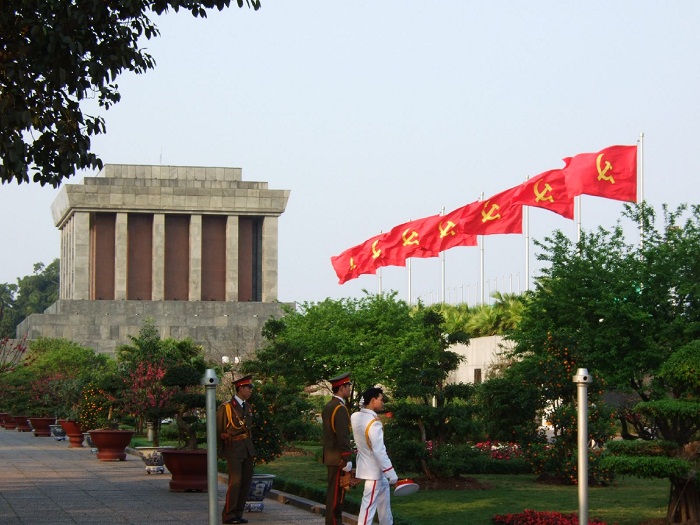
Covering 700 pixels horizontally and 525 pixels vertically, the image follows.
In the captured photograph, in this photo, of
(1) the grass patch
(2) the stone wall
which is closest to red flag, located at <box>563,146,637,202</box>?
(1) the grass patch

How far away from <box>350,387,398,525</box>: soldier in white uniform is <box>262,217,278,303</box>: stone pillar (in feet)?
231

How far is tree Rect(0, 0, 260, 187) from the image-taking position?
1122 centimetres

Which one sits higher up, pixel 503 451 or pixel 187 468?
pixel 187 468

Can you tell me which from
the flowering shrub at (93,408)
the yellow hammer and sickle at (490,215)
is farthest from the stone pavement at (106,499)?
the yellow hammer and sickle at (490,215)

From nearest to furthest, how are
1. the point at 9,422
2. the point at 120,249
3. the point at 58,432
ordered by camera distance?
the point at 58,432
the point at 9,422
the point at 120,249

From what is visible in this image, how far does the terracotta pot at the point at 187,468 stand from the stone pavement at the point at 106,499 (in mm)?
176

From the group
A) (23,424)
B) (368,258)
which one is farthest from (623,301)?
(23,424)

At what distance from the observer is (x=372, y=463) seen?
39.9 ft

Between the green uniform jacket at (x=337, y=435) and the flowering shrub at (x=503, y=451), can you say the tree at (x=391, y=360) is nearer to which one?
the flowering shrub at (x=503, y=451)

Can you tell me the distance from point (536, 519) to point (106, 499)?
22.8 ft

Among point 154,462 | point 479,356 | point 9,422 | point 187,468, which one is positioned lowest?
point 9,422

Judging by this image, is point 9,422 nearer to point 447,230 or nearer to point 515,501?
point 447,230

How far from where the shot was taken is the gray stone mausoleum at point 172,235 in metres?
81.8

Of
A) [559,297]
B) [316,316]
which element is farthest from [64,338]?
[559,297]
